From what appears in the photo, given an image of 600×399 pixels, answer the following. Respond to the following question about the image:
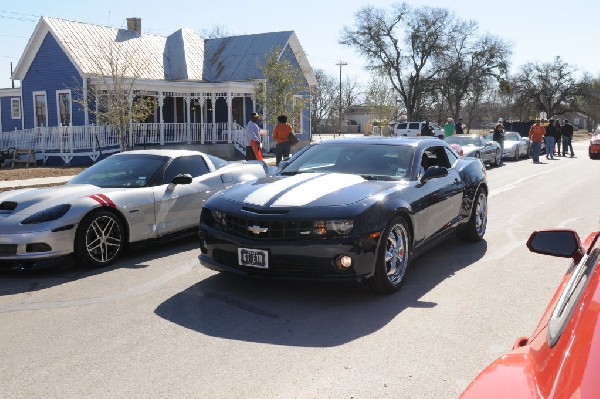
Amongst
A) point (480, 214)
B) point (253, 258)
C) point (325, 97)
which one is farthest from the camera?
point (325, 97)

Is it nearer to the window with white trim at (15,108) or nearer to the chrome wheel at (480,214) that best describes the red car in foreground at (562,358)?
the chrome wheel at (480,214)

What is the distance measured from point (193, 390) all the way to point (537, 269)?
433 centimetres

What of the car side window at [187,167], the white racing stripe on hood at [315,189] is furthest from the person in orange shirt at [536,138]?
the white racing stripe on hood at [315,189]

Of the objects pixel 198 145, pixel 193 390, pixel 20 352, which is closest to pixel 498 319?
pixel 193 390

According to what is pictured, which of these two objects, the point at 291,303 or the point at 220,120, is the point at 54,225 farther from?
the point at 220,120

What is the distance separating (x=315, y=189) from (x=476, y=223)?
3.11 metres

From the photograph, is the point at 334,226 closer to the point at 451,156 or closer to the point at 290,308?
the point at 290,308

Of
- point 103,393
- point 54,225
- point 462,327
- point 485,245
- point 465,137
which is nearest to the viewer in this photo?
point 103,393

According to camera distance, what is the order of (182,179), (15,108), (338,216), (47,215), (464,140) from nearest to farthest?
(338,216)
(47,215)
(182,179)
(464,140)
(15,108)

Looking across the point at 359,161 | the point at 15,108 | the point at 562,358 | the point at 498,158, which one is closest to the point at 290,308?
the point at 359,161

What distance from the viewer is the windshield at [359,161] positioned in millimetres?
6445

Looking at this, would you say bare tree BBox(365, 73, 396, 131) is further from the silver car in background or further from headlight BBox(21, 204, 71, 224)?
headlight BBox(21, 204, 71, 224)

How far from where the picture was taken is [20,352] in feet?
14.3

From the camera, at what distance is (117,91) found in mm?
22953
